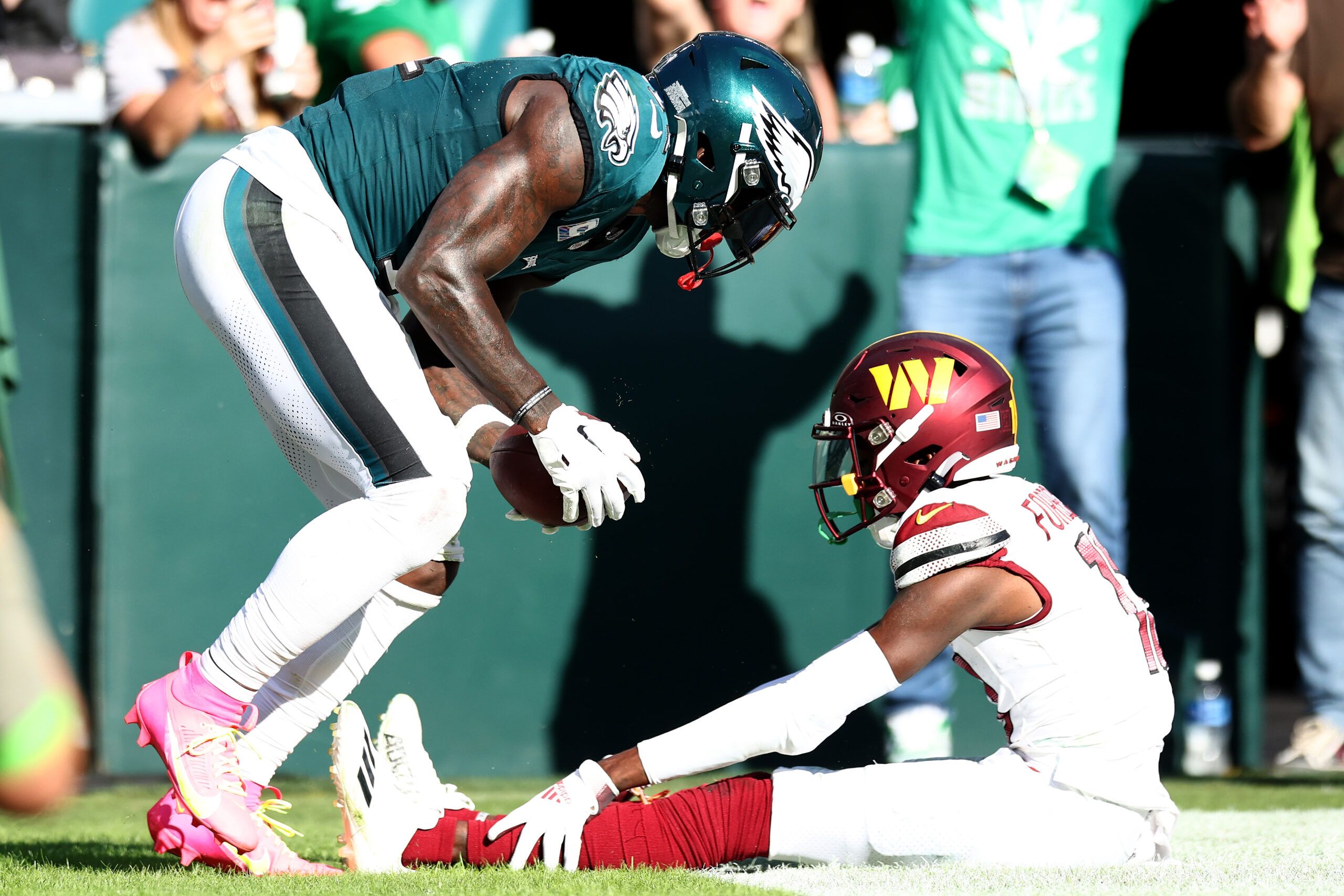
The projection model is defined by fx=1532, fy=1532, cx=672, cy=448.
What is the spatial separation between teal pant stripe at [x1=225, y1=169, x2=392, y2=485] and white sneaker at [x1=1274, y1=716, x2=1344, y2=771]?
3.62 metres

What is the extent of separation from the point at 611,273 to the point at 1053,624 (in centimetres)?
279

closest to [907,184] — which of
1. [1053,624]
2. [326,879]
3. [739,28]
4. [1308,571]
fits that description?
[739,28]

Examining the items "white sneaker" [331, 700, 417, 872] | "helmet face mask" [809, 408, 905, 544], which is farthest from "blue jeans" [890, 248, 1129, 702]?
"white sneaker" [331, 700, 417, 872]

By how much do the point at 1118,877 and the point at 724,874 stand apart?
0.73 m

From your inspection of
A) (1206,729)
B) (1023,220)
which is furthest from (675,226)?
(1206,729)

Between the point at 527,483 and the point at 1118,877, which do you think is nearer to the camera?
the point at 1118,877

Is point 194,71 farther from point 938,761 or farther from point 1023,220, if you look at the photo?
point 938,761

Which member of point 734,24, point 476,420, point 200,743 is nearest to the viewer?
point 200,743

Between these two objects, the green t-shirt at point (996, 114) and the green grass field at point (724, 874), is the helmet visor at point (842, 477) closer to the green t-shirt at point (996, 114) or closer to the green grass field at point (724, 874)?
the green grass field at point (724, 874)

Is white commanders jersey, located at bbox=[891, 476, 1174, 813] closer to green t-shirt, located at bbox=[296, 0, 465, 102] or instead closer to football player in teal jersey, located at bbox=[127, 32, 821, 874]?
football player in teal jersey, located at bbox=[127, 32, 821, 874]

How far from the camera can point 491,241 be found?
2836 mm

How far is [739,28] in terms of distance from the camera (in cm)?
550

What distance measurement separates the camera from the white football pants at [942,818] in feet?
9.57

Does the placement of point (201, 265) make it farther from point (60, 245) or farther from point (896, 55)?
point (896, 55)
